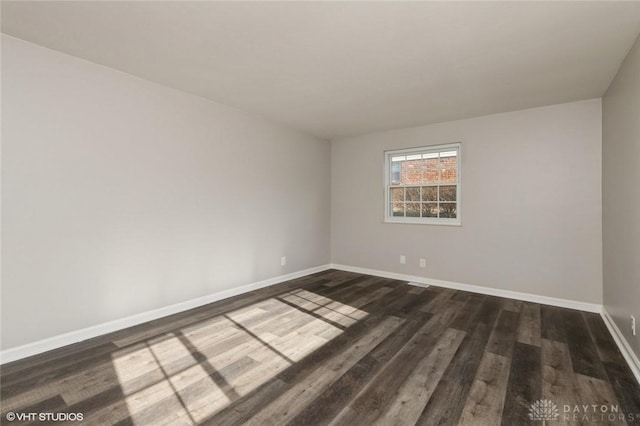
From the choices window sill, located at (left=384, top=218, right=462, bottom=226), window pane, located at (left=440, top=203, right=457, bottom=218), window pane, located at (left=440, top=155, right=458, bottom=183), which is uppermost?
window pane, located at (left=440, top=155, right=458, bottom=183)

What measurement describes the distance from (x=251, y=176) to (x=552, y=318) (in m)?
4.01

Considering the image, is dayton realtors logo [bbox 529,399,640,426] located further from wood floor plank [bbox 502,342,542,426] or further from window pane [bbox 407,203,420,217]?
window pane [bbox 407,203,420,217]

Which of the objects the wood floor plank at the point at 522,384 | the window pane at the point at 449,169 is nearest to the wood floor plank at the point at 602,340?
the wood floor plank at the point at 522,384

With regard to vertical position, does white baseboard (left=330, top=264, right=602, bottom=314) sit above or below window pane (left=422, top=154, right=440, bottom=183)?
below

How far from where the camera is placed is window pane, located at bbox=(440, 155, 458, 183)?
4.45m

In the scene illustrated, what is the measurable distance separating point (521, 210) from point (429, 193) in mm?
1249

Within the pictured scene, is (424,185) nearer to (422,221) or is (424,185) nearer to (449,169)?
(449,169)

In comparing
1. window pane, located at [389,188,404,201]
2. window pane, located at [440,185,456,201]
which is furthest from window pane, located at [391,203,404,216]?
window pane, located at [440,185,456,201]

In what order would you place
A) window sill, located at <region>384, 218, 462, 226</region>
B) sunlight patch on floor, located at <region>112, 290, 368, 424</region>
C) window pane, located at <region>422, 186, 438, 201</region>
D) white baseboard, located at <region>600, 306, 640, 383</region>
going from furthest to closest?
window pane, located at <region>422, 186, 438, 201</region>, window sill, located at <region>384, 218, 462, 226</region>, white baseboard, located at <region>600, 306, 640, 383</region>, sunlight patch on floor, located at <region>112, 290, 368, 424</region>

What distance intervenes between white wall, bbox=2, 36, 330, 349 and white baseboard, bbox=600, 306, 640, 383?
3.86 m

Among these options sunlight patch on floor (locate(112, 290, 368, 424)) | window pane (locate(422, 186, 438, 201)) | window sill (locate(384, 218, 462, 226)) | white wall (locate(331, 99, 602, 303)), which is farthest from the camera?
window pane (locate(422, 186, 438, 201))

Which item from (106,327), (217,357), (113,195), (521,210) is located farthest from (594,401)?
(113,195)

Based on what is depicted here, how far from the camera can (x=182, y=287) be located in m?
3.42

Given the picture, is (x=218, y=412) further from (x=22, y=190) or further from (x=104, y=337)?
(x=22, y=190)
